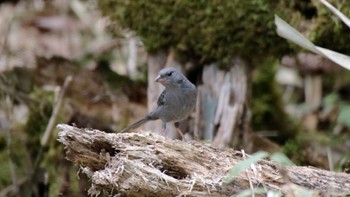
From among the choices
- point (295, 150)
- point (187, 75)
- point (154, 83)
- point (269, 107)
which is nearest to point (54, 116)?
point (154, 83)

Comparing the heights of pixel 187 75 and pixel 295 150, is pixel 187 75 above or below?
above

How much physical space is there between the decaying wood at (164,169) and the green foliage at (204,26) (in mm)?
1357

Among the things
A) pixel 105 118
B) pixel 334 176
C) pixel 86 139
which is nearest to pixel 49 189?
pixel 105 118

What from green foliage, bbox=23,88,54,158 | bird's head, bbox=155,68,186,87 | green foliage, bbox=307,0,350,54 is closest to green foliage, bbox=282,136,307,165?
green foliage, bbox=307,0,350,54

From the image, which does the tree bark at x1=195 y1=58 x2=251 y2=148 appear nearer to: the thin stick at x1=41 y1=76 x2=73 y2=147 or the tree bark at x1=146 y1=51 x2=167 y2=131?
the tree bark at x1=146 y1=51 x2=167 y2=131

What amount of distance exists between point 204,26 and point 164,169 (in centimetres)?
159

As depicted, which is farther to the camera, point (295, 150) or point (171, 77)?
point (295, 150)

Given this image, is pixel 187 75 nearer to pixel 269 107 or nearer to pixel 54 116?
pixel 54 116

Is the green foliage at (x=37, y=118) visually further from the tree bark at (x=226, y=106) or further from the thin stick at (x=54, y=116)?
the tree bark at (x=226, y=106)

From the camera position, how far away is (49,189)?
4785 mm

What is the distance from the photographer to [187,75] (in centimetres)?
489

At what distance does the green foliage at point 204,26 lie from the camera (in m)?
4.38

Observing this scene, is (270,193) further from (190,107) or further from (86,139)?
(190,107)

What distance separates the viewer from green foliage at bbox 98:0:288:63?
4.38 m
